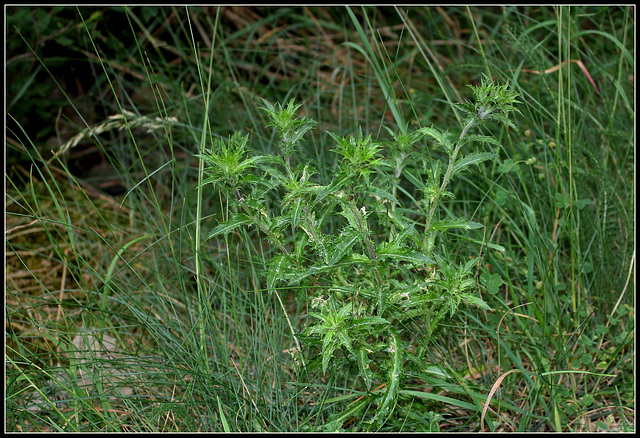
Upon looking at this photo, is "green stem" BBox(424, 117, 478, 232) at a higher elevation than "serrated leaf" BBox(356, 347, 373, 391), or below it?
higher

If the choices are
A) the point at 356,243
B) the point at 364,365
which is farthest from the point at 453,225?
the point at 364,365

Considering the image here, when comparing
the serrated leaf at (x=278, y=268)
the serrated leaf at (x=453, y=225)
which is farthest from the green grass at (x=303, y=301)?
the serrated leaf at (x=453, y=225)

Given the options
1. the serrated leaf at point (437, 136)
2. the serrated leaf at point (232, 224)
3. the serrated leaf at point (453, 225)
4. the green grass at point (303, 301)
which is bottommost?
the green grass at point (303, 301)

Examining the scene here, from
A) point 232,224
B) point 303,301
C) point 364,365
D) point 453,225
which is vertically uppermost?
point 232,224

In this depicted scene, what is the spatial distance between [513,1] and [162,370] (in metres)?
2.44

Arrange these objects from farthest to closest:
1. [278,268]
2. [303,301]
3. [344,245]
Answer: [303,301] < [278,268] < [344,245]

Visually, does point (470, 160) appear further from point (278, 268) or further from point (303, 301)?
point (303, 301)

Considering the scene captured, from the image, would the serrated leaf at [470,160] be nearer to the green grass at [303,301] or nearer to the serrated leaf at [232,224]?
the green grass at [303,301]

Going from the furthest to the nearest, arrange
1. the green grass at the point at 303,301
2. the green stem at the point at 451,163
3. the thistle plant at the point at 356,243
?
the green grass at the point at 303,301 < the green stem at the point at 451,163 < the thistle plant at the point at 356,243

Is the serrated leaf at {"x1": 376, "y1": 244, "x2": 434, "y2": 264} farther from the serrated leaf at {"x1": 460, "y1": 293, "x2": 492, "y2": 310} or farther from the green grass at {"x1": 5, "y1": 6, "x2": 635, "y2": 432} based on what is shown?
the green grass at {"x1": 5, "y1": 6, "x2": 635, "y2": 432}

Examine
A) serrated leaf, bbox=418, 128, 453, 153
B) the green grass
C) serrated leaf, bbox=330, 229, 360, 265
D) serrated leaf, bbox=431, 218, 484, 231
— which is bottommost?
the green grass

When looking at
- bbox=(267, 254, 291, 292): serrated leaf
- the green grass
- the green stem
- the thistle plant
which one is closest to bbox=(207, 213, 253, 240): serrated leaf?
the thistle plant

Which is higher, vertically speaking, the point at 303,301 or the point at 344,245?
the point at 344,245

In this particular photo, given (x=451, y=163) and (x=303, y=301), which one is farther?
(x=303, y=301)
